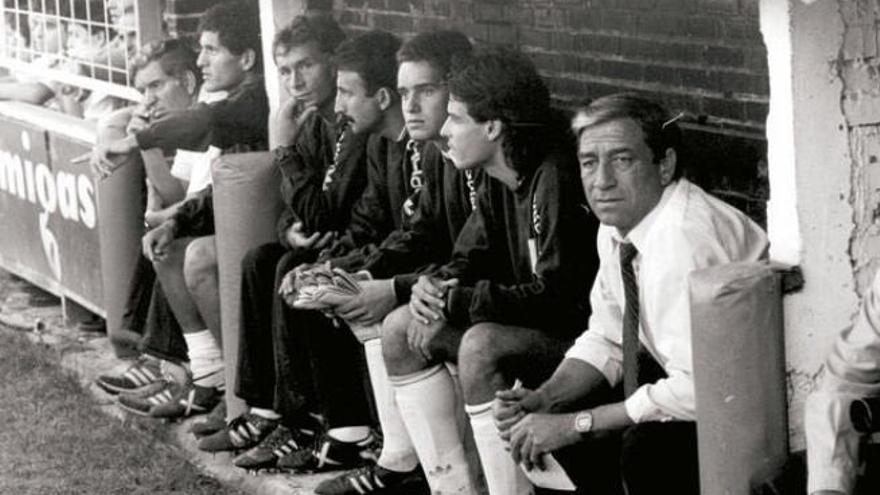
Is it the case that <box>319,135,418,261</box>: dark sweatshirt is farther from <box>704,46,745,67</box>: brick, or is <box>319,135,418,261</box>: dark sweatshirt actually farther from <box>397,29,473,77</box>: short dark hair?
<box>704,46,745,67</box>: brick

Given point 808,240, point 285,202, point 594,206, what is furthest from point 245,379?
point 808,240

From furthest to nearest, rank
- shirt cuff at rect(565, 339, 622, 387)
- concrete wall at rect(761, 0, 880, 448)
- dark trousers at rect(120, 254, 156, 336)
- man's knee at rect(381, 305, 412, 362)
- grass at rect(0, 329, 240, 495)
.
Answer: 1. dark trousers at rect(120, 254, 156, 336)
2. grass at rect(0, 329, 240, 495)
3. man's knee at rect(381, 305, 412, 362)
4. shirt cuff at rect(565, 339, 622, 387)
5. concrete wall at rect(761, 0, 880, 448)

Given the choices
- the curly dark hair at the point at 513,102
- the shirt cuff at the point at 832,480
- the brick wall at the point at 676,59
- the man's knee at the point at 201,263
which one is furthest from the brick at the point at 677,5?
the shirt cuff at the point at 832,480

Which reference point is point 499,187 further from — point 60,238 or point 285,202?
point 60,238

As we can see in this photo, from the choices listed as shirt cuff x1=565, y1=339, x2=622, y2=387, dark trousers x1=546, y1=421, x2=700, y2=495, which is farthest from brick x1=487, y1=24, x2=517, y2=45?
dark trousers x1=546, y1=421, x2=700, y2=495

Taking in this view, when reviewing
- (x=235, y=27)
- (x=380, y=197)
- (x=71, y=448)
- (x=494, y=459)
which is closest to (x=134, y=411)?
(x=71, y=448)

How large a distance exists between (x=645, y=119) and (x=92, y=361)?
15.7ft

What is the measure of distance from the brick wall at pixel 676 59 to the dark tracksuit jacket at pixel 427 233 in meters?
0.82

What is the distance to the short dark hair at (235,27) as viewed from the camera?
329 inches

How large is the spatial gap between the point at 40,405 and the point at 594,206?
4.09 metres

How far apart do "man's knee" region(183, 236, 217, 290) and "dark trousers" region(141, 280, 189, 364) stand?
504mm

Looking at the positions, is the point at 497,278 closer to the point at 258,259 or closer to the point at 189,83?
the point at 258,259

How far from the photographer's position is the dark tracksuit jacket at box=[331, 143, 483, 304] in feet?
21.6

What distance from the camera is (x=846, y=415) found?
4727 mm
